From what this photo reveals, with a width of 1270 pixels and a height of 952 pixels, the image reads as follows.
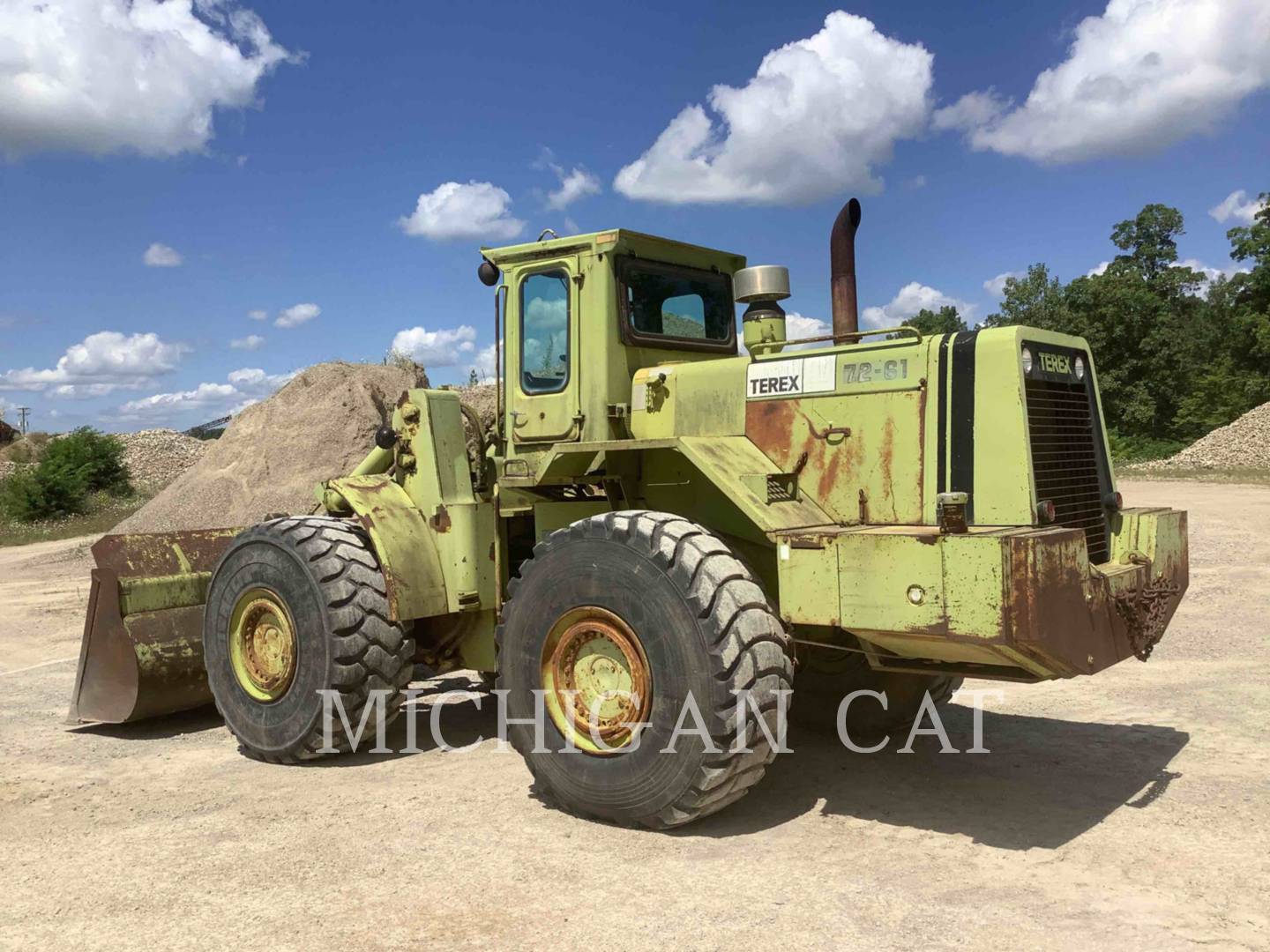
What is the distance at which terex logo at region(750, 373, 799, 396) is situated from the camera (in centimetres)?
554

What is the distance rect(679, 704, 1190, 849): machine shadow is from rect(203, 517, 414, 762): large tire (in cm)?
221

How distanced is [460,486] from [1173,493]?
67.5 feet

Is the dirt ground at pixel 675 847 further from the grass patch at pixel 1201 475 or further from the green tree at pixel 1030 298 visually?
the green tree at pixel 1030 298

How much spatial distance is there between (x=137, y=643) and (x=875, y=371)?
16.7 feet

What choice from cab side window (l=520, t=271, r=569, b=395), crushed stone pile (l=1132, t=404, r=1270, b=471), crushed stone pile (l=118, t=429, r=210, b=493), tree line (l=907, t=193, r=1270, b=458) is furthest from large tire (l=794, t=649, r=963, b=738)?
tree line (l=907, t=193, r=1270, b=458)

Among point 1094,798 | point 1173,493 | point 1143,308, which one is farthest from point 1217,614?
point 1143,308

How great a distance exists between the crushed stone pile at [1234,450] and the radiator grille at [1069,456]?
28092 mm

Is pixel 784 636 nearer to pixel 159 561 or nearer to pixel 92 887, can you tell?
pixel 92 887

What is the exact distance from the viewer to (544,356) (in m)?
6.40

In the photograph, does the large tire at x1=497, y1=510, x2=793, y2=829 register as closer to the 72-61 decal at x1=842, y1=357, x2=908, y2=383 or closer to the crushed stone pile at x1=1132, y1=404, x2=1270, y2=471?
the 72-61 decal at x1=842, y1=357, x2=908, y2=383

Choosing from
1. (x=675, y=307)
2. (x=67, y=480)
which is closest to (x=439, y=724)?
(x=675, y=307)

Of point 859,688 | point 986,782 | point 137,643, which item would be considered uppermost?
point 137,643

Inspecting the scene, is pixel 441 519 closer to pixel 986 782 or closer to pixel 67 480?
pixel 986 782

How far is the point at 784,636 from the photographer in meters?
4.75
